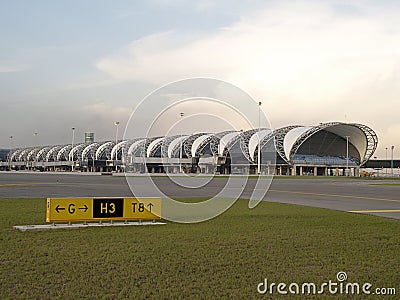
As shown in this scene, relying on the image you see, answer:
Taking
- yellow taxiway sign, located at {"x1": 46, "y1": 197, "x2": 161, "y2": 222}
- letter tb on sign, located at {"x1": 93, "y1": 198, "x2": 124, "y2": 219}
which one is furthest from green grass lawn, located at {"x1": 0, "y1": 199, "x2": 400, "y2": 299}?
letter tb on sign, located at {"x1": 93, "y1": 198, "x2": 124, "y2": 219}

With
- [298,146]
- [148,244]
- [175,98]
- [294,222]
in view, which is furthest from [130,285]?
[298,146]

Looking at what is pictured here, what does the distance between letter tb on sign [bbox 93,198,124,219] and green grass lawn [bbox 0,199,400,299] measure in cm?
97

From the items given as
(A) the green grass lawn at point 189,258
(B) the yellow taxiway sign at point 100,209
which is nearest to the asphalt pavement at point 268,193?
(B) the yellow taxiway sign at point 100,209

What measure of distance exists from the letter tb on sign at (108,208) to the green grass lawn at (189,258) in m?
0.97

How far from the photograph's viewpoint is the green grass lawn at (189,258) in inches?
365

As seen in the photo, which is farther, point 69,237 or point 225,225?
point 225,225

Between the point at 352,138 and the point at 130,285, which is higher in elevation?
the point at 352,138

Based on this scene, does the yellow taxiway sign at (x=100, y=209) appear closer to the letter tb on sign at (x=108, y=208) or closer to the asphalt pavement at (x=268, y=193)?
the letter tb on sign at (x=108, y=208)

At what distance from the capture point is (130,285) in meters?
9.44

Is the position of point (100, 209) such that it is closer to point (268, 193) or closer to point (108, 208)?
point (108, 208)

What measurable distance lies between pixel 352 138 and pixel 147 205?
449 feet

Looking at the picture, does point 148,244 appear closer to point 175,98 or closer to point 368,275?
point 175,98

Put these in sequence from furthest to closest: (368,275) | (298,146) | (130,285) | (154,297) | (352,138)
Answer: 1. (352,138)
2. (298,146)
3. (368,275)
4. (130,285)
5. (154,297)

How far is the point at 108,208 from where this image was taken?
1836 centimetres
